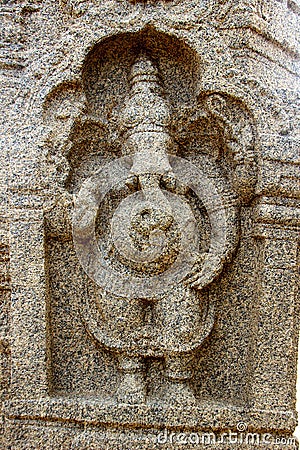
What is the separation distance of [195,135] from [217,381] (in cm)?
152

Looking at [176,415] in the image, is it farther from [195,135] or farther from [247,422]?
[195,135]

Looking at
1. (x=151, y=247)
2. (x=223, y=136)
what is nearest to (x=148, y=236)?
→ (x=151, y=247)

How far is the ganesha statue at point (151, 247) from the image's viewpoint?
2.70m

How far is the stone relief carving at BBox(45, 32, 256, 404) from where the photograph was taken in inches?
107

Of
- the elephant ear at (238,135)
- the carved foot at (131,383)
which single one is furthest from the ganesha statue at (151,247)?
the elephant ear at (238,135)

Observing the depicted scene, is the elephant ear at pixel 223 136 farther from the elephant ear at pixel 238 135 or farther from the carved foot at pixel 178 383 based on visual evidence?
the carved foot at pixel 178 383

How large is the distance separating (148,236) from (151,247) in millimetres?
67

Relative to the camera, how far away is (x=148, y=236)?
271 centimetres

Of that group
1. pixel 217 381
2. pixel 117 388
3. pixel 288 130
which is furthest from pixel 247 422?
pixel 288 130

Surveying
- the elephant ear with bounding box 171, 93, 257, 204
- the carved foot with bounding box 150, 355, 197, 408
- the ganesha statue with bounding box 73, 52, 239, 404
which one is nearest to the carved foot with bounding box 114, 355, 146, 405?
the ganesha statue with bounding box 73, 52, 239, 404

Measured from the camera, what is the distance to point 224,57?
2.73 metres

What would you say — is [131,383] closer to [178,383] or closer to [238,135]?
[178,383]

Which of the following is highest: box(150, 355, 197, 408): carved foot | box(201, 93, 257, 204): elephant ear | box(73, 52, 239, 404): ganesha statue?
box(201, 93, 257, 204): elephant ear

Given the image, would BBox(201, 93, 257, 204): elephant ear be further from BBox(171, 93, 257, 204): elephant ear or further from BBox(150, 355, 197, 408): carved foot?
BBox(150, 355, 197, 408): carved foot
